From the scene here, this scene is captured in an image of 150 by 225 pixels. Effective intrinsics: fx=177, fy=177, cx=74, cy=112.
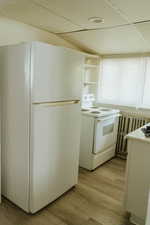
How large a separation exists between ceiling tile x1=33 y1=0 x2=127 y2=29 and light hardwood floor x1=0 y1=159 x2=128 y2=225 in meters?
2.17

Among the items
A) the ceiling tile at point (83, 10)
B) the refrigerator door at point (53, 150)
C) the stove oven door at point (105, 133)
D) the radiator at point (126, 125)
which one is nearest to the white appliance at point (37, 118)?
the refrigerator door at point (53, 150)

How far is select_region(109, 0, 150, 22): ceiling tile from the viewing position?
5.20 feet

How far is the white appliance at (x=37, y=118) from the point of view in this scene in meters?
1.70

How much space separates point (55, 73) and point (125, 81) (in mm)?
2024

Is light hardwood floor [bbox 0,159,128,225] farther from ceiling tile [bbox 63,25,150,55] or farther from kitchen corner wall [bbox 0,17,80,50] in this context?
ceiling tile [bbox 63,25,150,55]

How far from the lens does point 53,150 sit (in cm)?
196

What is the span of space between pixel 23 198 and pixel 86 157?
130cm

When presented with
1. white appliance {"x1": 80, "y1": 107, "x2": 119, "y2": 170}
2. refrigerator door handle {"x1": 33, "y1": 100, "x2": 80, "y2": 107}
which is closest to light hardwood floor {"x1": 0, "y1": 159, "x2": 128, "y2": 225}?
white appliance {"x1": 80, "y1": 107, "x2": 119, "y2": 170}

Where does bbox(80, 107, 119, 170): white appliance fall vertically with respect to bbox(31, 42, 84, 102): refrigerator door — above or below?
below

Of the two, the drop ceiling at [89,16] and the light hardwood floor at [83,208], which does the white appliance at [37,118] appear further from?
the drop ceiling at [89,16]

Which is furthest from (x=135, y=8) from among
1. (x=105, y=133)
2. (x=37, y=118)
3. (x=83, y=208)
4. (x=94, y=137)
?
(x=83, y=208)

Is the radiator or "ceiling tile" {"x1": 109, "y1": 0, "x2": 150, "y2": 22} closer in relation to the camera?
"ceiling tile" {"x1": 109, "y1": 0, "x2": 150, "y2": 22}

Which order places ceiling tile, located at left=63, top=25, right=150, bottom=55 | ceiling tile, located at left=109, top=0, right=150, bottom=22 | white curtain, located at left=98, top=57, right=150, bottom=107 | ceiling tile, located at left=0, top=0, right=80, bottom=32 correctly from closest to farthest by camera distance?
ceiling tile, located at left=109, top=0, right=150, bottom=22, ceiling tile, located at left=0, top=0, right=80, bottom=32, ceiling tile, located at left=63, top=25, right=150, bottom=55, white curtain, located at left=98, top=57, right=150, bottom=107

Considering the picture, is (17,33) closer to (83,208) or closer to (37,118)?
(37,118)
